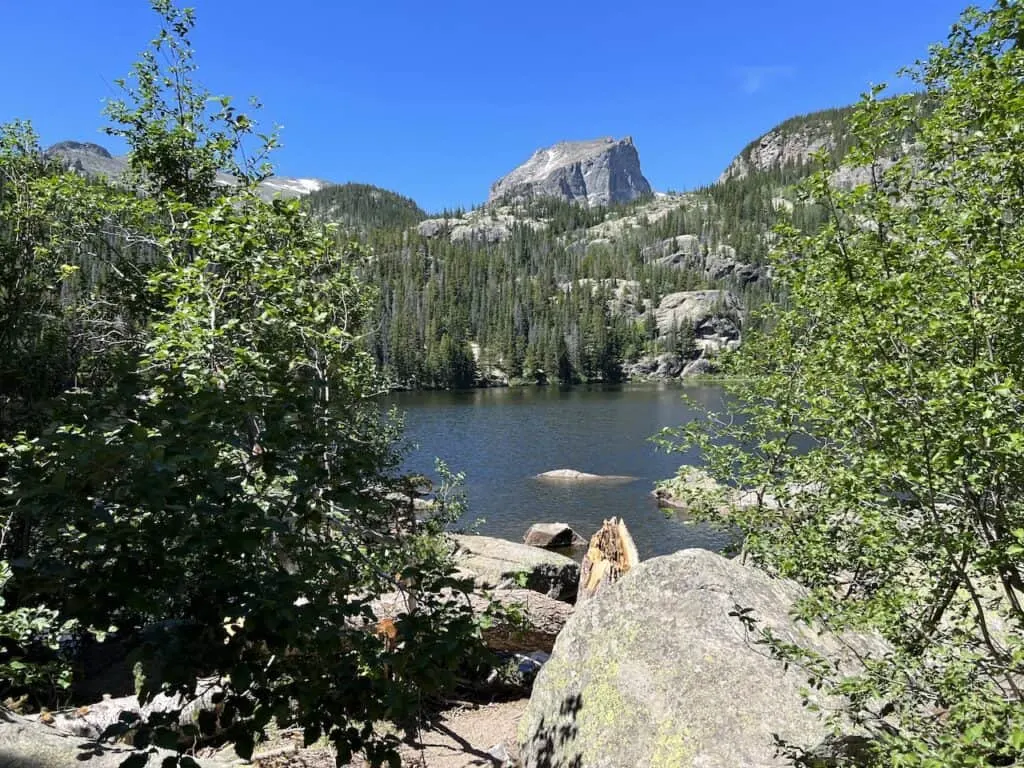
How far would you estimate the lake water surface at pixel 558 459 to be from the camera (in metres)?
28.2

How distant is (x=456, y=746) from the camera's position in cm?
783

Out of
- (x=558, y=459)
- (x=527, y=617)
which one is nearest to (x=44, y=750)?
(x=527, y=617)

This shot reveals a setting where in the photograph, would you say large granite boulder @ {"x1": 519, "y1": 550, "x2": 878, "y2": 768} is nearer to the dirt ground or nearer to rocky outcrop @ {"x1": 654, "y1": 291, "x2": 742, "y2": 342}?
the dirt ground

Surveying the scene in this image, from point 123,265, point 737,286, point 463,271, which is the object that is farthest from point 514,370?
point 123,265

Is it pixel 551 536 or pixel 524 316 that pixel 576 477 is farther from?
pixel 524 316

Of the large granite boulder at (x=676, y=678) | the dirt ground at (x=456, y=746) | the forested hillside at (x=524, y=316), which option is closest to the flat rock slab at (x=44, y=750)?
the dirt ground at (x=456, y=746)

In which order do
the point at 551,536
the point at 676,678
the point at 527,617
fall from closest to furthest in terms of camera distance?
the point at 676,678, the point at 527,617, the point at 551,536

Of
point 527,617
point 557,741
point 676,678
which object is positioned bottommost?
point 527,617

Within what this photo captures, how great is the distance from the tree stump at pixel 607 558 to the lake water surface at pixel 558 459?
187cm

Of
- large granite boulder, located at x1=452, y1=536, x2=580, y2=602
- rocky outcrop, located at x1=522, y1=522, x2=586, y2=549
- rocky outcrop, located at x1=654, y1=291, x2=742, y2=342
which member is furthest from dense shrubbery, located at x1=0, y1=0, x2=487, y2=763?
rocky outcrop, located at x1=654, y1=291, x2=742, y2=342

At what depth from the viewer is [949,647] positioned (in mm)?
4062

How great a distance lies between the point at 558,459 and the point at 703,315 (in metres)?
122

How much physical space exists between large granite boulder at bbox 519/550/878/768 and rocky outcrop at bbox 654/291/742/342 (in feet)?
487

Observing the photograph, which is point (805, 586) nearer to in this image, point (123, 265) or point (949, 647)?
point (949, 647)
